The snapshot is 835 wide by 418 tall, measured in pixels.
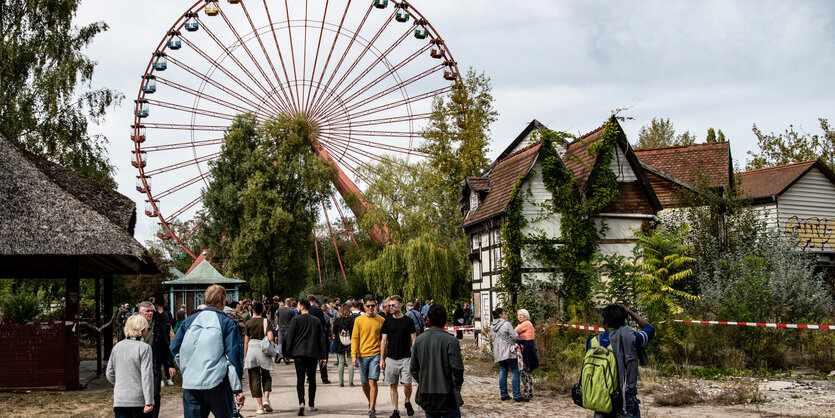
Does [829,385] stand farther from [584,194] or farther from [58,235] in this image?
[58,235]

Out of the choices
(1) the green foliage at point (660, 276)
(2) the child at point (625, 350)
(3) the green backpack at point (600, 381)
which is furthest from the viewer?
(1) the green foliage at point (660, 276)

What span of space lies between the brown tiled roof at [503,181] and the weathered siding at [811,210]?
10.4m

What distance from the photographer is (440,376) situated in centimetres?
739

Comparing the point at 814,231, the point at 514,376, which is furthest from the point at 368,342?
the point at 814,231

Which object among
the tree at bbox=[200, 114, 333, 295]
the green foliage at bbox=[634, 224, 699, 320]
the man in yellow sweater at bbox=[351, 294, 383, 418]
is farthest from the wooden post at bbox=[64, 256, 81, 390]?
the tree at bbox=[200, 114, 333, 295]

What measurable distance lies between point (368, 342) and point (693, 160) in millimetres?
19972

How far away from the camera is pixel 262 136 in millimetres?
38938

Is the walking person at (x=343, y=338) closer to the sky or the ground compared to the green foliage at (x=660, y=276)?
closer to the ground

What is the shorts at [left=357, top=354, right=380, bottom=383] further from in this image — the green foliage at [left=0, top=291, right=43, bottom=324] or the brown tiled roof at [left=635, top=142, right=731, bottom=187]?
the brown tiled roof at [left=635, top=142, right=731, bottom=187]

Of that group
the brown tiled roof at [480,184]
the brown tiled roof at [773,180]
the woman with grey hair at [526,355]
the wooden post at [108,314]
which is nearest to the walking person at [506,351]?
the woman with grey hair at [526,355]

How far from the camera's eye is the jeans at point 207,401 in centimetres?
685

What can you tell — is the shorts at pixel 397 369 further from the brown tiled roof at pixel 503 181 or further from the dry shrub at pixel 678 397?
the brown tiled roof at pixel 503 181

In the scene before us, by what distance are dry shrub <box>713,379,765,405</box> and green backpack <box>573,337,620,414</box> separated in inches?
231

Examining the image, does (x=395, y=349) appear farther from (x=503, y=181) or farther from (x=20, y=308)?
(x=20, y=308)
